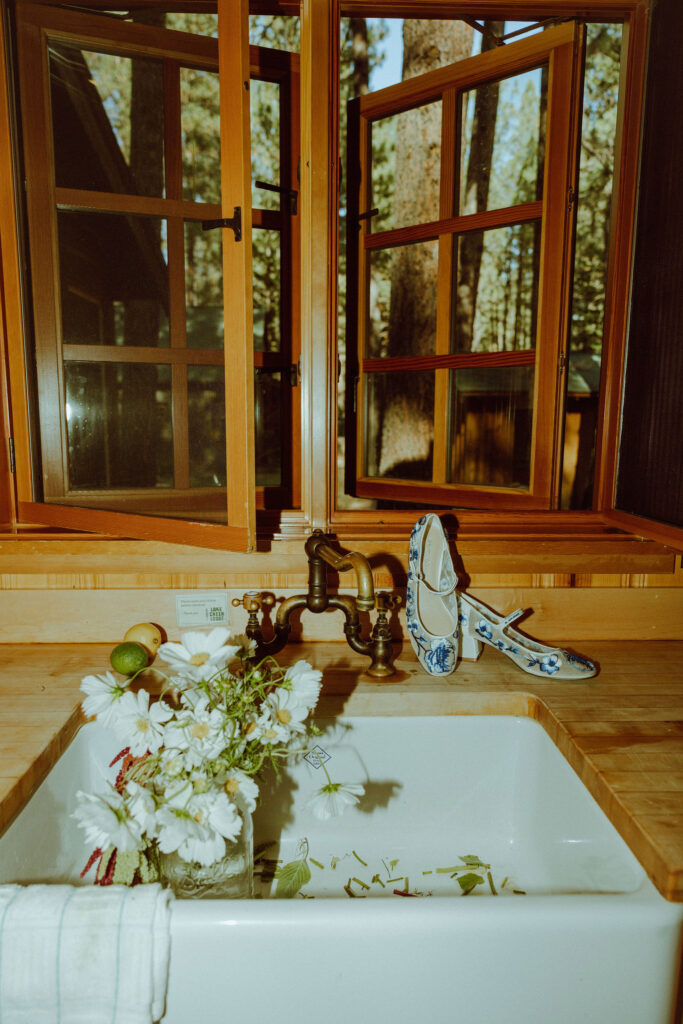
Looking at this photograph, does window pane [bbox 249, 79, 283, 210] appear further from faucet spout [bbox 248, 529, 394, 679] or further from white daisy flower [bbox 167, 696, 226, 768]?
white daisy flower [bbox 167, 696, 226, 768]

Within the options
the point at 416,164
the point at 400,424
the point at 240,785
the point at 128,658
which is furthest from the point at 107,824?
the point at 416,164

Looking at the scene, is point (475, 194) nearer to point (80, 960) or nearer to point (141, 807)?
point (141, 807)

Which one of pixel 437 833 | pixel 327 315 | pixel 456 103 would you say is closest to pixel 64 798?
pixel 437 833

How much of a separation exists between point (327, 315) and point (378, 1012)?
112cm

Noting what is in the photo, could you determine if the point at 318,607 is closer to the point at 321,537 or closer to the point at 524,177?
the point at 321,537

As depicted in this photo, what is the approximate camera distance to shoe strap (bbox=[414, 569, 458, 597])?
1146mm

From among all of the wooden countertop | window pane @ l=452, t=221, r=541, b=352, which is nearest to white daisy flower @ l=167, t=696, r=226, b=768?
the wooden countertop

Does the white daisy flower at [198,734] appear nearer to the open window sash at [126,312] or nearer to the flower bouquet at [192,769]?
the flower bouquet at [192,769]

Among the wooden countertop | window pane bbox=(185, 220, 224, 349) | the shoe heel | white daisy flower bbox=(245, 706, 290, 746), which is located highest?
window pane bbox=(185, 220, 224, 349)

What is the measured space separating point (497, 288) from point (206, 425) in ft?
4.44

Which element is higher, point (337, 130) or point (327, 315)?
point (337, 130)

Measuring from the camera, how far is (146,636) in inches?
46.3

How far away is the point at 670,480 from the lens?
48.0 inches

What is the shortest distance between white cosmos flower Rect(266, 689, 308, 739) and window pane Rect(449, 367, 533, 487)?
3.78 feet
